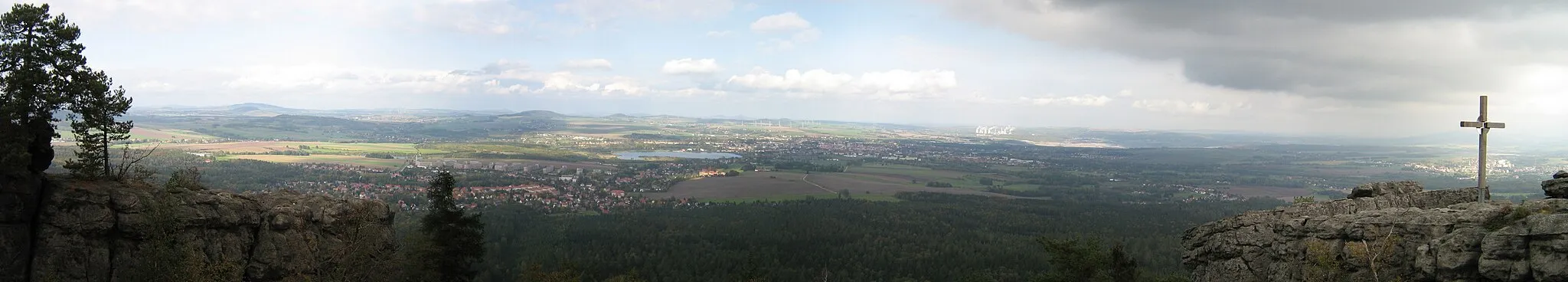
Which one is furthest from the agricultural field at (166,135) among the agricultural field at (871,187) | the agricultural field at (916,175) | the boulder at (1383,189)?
the boulder at (1383,189)

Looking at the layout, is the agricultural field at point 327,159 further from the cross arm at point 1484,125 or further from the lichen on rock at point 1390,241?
the cross arm at point 1484,125

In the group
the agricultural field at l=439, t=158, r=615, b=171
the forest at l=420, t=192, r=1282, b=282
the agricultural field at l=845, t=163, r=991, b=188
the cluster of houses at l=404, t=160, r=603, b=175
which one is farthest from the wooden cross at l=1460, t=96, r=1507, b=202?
the agricultural field at l=439, t=158, r=615, b=171

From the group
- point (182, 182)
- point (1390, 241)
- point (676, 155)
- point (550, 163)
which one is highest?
point (182, 182)

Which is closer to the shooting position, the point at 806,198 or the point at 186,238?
the point at 186,238

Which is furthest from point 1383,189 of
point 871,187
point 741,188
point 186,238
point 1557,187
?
point 871,187

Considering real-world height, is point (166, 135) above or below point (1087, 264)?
above

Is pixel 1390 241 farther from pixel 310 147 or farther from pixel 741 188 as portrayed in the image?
pixel 310 147

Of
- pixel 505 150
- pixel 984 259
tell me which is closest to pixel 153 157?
pixel 505 150
